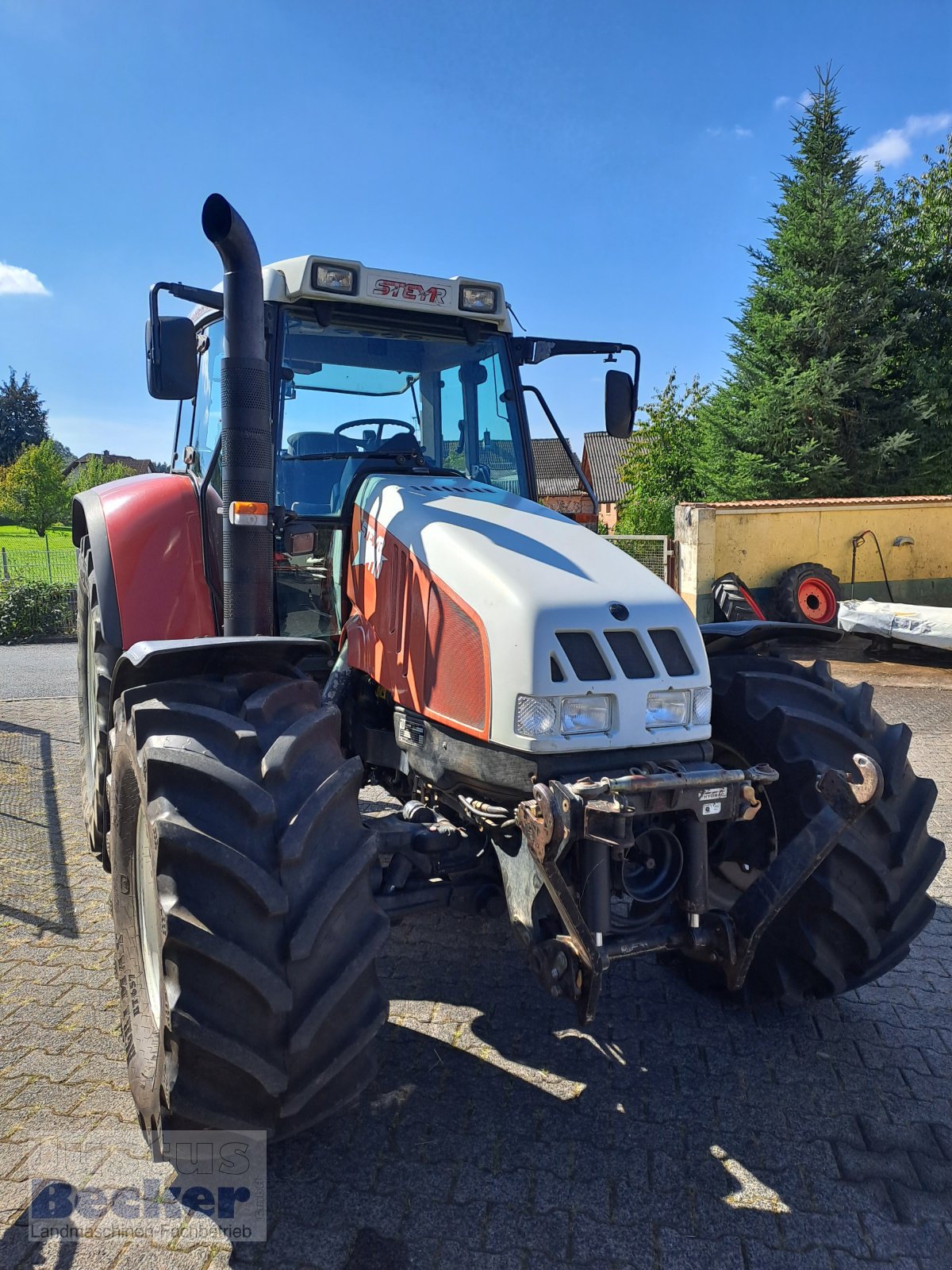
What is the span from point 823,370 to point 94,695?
17.9 metres

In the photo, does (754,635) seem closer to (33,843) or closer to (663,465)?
(33,843)

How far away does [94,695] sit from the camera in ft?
14.1

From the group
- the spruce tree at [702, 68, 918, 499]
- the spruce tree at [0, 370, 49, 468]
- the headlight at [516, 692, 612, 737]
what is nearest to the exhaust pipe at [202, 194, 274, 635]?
the headlight at [516, 692, 612, 737]

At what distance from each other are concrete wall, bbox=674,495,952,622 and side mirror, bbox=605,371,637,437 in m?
9.34

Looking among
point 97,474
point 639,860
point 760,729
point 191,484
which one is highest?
point 97,474

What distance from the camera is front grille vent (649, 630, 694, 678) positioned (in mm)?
2758

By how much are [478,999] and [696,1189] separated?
117 cm

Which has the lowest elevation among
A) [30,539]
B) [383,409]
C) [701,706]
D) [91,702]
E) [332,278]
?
[91,702]

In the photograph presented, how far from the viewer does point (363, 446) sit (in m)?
3.87

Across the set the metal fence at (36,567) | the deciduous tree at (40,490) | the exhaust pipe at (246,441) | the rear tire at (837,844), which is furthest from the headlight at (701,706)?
the deciduous tree at (40,490)

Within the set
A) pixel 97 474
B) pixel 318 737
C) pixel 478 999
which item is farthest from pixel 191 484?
pixel 97 474

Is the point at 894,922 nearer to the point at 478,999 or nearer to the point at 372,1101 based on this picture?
the point at 478,999

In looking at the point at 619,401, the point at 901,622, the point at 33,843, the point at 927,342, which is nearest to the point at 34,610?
the point at 33,843

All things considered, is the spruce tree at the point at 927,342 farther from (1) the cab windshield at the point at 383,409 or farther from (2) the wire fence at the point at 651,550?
(1) the cab windshield at the point at 383,409
